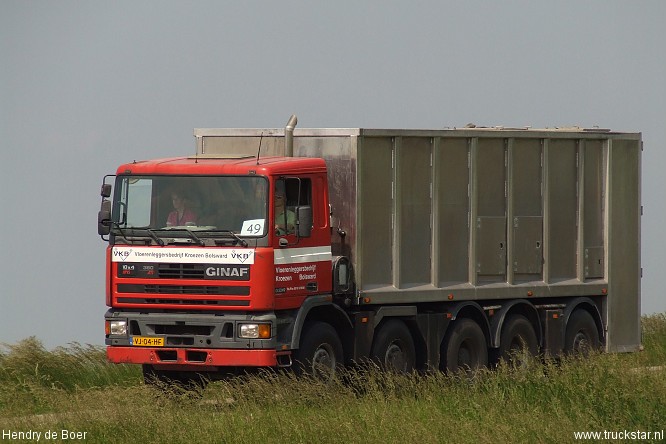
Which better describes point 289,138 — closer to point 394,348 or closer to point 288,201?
point 288,201

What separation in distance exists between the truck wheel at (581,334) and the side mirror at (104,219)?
783 centimetres

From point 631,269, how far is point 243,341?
8.88 meters

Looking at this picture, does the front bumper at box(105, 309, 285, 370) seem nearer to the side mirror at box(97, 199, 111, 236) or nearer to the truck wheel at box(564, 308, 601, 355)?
the side mirror at box(97, 199, 111, 236)

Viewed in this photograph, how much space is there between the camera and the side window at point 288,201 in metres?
17.5

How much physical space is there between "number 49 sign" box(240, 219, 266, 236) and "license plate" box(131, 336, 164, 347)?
1612 mm

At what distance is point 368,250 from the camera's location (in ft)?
62.3

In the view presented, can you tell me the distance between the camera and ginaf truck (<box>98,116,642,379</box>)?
1742 centimetres

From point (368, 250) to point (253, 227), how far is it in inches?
84.1

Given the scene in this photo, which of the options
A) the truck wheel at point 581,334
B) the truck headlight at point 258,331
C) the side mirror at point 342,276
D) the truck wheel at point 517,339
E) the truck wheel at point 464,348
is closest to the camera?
the truck headlight at point 258,331

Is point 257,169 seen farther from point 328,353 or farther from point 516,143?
point 516,143

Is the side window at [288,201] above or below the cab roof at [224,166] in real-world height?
below

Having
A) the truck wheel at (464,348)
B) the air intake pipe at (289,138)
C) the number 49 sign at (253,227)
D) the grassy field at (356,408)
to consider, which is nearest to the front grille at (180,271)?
the number 49 sign at (253,227)

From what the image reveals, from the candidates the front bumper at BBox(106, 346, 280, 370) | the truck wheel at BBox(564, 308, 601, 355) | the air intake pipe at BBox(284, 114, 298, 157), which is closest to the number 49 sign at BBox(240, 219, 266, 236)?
the front bumper at BBox(106, 346, 280, 370)

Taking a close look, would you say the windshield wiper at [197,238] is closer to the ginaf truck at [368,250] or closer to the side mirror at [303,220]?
the ginaf truck at [368,250]
